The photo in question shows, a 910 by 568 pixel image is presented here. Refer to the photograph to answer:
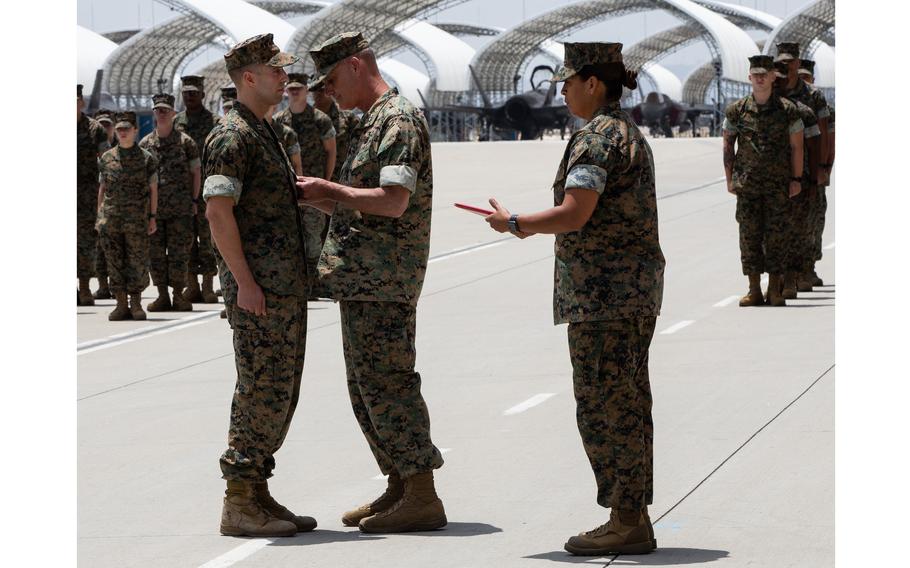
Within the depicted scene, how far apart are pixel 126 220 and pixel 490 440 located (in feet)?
21.9

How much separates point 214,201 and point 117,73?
291 ft

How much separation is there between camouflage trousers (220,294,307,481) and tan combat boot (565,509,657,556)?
1266 millimetres

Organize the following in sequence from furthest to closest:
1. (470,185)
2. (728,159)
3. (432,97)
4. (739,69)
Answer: (432,97) → (739,69) → (470,185) → (728,159)

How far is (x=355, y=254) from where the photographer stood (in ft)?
19.6

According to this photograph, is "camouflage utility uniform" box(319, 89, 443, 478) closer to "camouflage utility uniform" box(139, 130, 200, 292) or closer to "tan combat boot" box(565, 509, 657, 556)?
"tan combat boot" box(565, 509, 657, 556)

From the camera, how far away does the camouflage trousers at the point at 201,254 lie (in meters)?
14.8

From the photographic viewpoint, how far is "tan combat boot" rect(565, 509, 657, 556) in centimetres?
Result: 561

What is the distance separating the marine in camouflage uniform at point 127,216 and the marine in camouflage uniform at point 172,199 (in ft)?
1.66

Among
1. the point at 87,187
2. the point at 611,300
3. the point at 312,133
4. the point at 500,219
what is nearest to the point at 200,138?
the point at 312,133

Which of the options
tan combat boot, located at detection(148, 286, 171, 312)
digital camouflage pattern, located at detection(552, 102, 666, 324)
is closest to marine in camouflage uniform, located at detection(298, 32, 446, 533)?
digital camouflage pattern, located at detection(552, 102, 666, 324)

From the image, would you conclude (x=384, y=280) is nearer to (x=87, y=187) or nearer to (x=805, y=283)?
(x=805, y=283)

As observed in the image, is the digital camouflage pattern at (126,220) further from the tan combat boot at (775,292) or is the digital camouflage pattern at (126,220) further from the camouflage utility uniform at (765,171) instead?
the tan combat boot at (775,292)

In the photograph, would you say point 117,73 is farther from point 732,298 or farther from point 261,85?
point 261,85

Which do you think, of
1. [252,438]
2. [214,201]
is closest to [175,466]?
[252,438]
